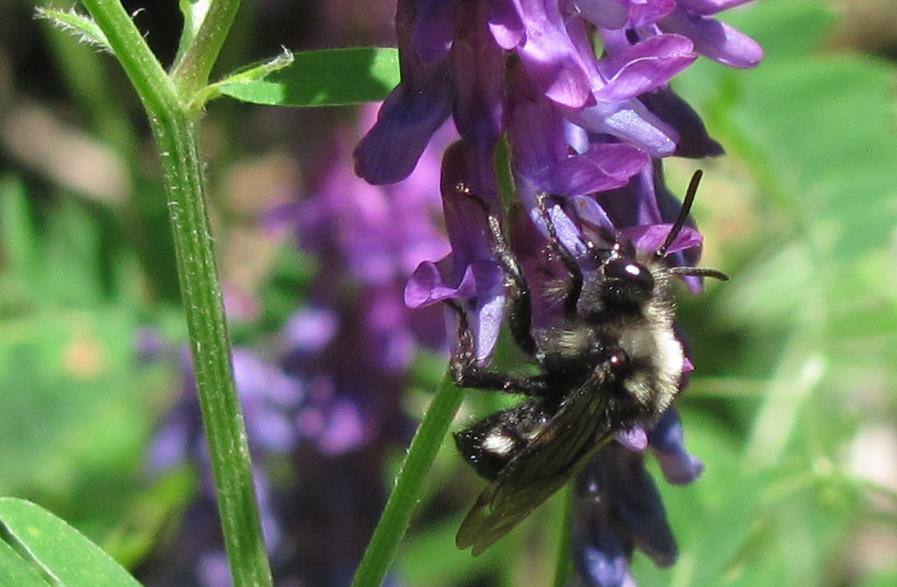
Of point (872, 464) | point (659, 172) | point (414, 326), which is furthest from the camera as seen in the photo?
point (872, 464)

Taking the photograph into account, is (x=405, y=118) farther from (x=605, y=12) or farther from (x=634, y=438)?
(x=634, y=438)

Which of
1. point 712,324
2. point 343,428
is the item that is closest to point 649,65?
point 343,428

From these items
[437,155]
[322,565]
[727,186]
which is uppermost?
[437,155]

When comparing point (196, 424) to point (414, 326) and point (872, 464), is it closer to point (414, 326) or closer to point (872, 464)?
point (414, 326)

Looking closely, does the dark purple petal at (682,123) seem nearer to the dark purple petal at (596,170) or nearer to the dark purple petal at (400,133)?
the dark purple petal at (596,170)

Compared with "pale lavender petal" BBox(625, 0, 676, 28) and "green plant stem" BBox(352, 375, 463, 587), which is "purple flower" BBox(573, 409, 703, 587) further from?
"pale lavender petal" BBox(625, 0, 676, 28)

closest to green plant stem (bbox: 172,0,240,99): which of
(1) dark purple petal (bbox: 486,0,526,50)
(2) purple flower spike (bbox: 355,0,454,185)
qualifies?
(2) purple flower spike (bbox: 355,0,454,185)

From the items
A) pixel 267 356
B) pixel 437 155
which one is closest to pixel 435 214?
pixel 437 155
